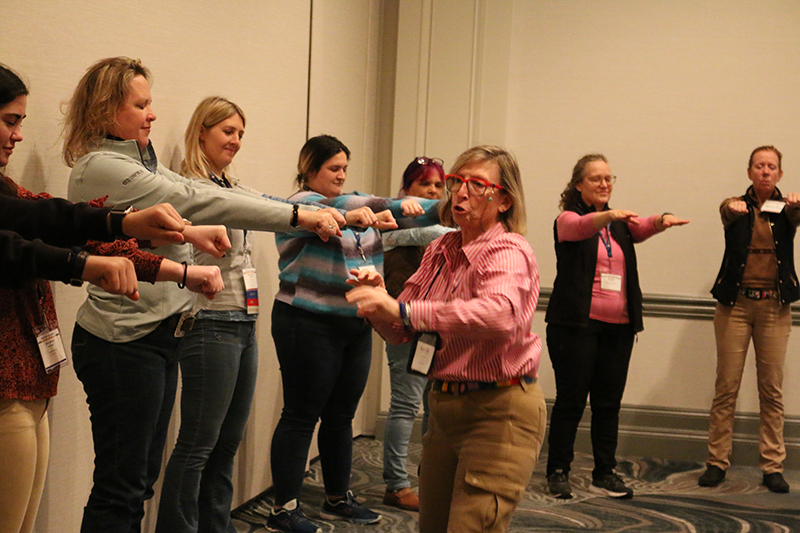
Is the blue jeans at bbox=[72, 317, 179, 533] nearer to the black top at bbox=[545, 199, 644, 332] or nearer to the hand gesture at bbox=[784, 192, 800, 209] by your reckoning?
the black top at bbox=[545, 199, 644, 332]

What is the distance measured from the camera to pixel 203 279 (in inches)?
65.9

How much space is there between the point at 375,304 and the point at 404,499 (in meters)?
2.01

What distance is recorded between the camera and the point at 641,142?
15.5 ft

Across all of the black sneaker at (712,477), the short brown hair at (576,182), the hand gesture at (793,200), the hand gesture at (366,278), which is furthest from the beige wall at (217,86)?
the hand gesture at (793,200)

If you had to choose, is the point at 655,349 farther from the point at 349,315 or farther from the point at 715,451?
the point at 349,315

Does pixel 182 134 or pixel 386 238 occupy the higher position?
pixel 182 134

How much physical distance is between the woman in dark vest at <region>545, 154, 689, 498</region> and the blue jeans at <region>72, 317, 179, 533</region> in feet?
7.39

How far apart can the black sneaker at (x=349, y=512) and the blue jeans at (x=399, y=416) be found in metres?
0.24

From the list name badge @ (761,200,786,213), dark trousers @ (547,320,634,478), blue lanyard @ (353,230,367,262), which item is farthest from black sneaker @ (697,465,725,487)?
blue lanyard @ (353,230,367,262)

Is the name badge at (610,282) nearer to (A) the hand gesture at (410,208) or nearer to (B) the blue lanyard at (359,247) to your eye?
(B) the blue lanyard at (359,247)

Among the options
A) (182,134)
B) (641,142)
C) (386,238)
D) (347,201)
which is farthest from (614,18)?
(182,134)

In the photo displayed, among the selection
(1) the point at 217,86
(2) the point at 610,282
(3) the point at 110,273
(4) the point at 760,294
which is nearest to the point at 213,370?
(3) the point at 110,273

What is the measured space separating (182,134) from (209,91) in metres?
0.25

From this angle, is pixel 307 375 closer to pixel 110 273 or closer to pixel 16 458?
pixel 16 458
